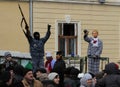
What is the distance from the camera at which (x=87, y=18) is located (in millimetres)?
25031

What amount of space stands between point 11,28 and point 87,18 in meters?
3.91

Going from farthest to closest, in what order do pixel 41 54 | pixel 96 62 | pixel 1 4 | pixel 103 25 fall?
1. pixel 103 25
2. pixel 1 4
3. pixel 96 62
4. pixel 41 54

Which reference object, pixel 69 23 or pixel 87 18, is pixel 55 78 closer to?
pixel 69 23

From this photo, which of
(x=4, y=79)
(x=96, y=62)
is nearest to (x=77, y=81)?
(x=4, y=79)

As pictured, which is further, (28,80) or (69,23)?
(69,23)

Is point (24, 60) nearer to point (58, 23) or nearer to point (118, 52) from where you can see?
point (58, 23)

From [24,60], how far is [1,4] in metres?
6.34

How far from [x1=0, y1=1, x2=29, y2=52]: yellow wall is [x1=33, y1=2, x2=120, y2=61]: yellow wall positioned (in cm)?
88

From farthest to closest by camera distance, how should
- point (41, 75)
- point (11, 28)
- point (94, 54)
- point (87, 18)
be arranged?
point (87, 18) → point (11, 28) → point (94, 54) → point (41, 75)

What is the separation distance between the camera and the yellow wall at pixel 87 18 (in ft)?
78.2

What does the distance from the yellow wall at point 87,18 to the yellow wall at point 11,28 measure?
0.88 metres

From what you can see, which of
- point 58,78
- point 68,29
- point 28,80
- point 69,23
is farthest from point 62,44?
point 28,80

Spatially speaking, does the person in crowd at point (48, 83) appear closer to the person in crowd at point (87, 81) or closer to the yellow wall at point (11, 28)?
the person in crowd at point (87, 81)

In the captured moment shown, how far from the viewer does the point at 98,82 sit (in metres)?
11.9
